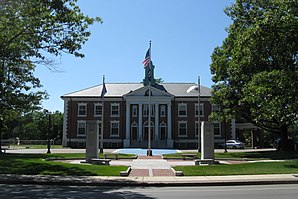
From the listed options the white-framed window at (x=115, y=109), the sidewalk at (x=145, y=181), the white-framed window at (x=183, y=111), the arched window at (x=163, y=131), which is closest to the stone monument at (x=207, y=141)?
the sidewalk at (x=145, y=181)

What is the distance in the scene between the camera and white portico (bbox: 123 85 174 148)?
180 feet

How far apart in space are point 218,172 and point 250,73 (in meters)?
18.3

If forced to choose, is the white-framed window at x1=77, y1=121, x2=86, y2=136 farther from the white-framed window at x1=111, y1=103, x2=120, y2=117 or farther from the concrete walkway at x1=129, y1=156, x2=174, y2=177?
the concrete walkway at x1=129, y1=156, x2=174, y2=177

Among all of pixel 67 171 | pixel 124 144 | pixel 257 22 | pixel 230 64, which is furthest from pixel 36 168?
pixel 124 144

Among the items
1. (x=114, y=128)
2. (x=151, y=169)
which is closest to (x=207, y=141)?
(x=151, y=169)

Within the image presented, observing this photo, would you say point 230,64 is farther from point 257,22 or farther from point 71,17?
point 71,17

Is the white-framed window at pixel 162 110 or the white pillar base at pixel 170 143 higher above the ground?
the white-framed window at pixel 162 110

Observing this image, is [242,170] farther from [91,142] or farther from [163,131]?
[163,131]

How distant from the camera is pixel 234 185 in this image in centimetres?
1416

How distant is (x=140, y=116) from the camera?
5497 centimetres

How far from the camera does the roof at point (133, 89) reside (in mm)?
57156

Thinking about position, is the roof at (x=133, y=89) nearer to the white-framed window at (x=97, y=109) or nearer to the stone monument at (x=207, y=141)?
the white-framed window at (x=97, y=109)

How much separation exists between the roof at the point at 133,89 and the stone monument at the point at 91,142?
32817mm

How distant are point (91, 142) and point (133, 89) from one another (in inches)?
1407
